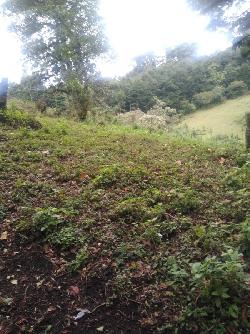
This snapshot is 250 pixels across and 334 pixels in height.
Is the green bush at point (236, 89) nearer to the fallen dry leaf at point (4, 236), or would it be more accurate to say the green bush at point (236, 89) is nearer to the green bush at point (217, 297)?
the fallen dry leaf at point (4, 236)

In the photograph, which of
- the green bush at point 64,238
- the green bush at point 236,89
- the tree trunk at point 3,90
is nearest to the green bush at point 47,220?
the green bush at point 64,238

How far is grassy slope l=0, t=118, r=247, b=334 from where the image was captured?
11.3ft

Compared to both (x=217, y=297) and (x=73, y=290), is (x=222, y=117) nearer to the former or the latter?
(x=73, y=290)

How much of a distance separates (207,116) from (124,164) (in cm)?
2811

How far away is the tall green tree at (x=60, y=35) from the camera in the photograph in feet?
66.3

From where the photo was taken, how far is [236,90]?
124 ft

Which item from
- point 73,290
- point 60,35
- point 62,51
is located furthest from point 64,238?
point 60,35

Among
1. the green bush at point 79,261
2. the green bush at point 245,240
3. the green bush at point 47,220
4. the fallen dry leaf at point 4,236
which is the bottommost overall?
the fallen dry leaf at point 4,236

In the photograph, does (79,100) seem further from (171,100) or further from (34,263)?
(171,100)

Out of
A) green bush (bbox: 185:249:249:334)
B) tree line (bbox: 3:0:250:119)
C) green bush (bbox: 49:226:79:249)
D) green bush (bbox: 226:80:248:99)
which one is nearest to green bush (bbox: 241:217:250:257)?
green bush (bbox: 185:249:249:334)

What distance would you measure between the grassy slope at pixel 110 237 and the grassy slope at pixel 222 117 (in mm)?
20821

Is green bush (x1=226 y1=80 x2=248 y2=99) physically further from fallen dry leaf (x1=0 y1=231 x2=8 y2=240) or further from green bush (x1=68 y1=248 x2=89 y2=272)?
green bush (x1=68 y1=248 x2=89 y2=272)

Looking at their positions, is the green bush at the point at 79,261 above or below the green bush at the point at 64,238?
below

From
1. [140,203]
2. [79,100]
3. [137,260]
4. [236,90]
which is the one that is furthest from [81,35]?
[236,90]
